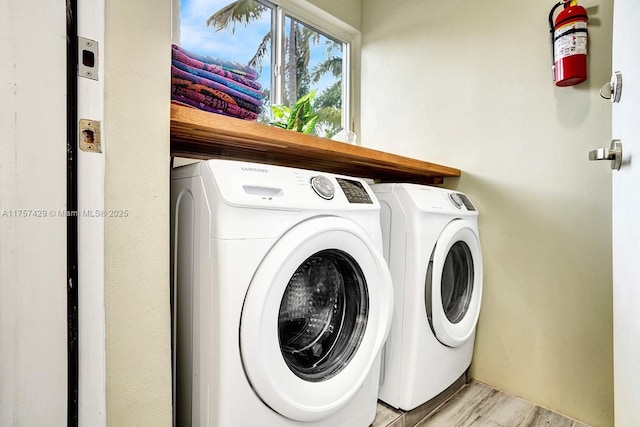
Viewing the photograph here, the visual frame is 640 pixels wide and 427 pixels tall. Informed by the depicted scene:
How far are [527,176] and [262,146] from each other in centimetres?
117

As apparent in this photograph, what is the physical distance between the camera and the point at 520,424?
4.33 feet

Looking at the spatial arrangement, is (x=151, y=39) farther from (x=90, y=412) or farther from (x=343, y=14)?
(x=343, y=14)

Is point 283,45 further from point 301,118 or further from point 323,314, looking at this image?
point 323,314

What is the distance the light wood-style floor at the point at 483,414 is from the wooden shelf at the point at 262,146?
98cm

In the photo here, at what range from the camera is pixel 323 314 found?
1.08m

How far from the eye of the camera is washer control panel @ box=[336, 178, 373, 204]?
106 cm

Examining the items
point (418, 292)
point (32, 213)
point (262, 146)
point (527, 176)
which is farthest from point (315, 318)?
point (527, 176)

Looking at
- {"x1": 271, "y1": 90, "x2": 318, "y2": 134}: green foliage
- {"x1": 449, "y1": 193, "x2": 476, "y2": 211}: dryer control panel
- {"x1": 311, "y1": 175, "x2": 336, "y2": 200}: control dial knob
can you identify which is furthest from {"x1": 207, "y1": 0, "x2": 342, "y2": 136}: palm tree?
{"x1": 311, "y1": 175, "x2": 336, "y2": 200}: control dial knob

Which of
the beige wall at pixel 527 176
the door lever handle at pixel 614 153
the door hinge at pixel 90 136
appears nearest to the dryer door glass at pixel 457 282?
the beige wall at pixel 527 176

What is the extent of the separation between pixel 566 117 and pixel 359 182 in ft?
3.11

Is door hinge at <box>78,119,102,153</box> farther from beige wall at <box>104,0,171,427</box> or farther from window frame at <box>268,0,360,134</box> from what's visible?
window frame at <box>268,0,360,134</box>

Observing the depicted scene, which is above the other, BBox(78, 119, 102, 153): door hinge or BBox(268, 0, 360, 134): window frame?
BBox(268, 0, 360, 134): window frame

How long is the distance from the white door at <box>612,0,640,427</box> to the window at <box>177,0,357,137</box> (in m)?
1.26

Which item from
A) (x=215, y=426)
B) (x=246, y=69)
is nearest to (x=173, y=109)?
(x=246, y=69)
